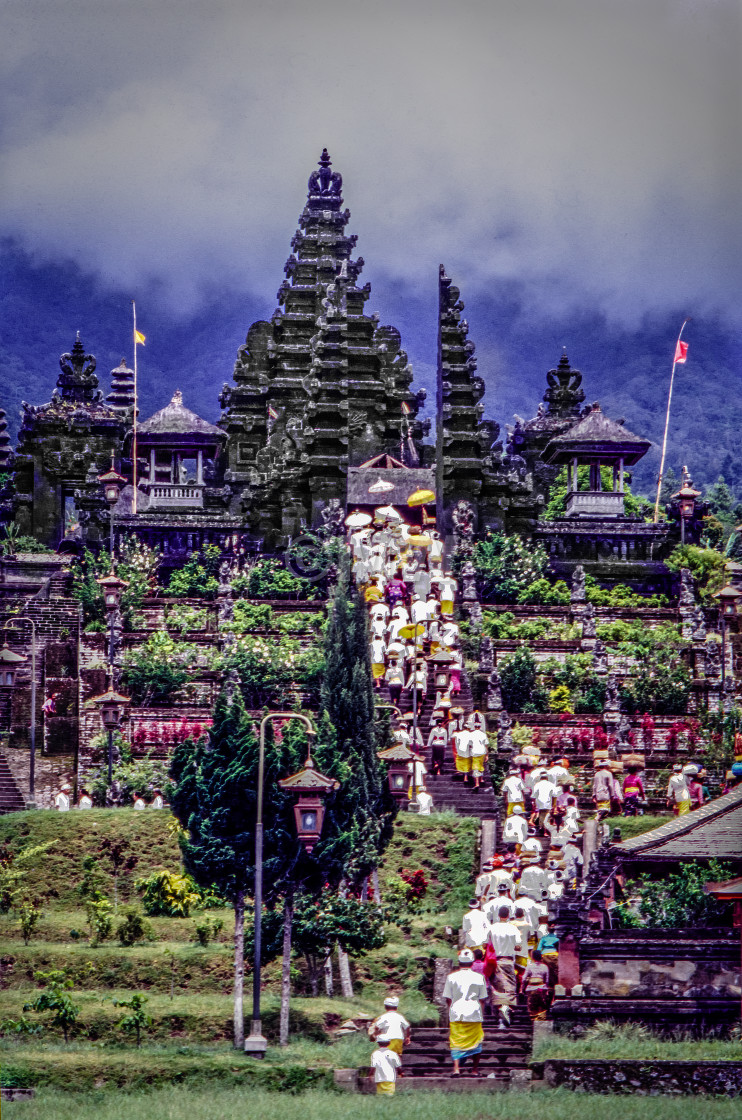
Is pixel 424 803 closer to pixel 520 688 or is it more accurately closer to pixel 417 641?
pixel 417 641

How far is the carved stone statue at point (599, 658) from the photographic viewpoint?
5550 cm

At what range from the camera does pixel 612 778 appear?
48.8 m

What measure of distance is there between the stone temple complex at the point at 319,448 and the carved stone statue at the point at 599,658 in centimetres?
782

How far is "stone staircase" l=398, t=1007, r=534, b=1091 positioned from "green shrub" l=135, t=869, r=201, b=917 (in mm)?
7372

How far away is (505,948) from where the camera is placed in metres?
38.6

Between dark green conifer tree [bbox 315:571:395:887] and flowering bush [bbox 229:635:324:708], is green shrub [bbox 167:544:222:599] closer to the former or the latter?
flowering bush [bbox 229:635:324:708]

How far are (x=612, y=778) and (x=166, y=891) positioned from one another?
33.3 ft

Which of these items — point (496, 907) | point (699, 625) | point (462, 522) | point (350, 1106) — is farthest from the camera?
point (462, 522)

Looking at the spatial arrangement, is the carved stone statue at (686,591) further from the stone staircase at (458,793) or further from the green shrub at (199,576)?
the stone staircase at (458,793)

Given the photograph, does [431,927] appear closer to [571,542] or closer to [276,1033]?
[276,1033]

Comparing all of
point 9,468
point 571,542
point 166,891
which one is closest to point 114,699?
point 166,891

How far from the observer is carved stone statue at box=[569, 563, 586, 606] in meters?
60.6

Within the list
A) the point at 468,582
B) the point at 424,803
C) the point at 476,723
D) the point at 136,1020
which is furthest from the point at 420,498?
the point at 136,1020

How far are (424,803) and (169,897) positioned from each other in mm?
6327
